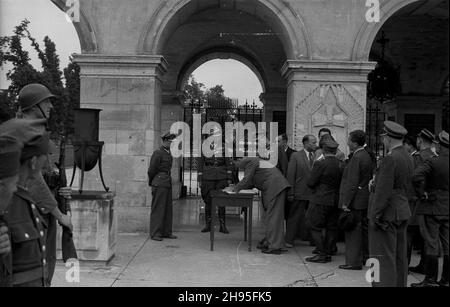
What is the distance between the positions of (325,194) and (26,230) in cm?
472

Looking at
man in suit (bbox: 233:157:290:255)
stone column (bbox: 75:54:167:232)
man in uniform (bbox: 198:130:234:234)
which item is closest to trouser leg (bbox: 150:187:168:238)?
stone column (bbox: 75:54:167:232)

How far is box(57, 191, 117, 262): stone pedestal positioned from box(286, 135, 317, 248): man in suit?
10.1 ft

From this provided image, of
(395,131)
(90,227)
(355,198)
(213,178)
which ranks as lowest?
(90,227)

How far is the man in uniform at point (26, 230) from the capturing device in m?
2.88

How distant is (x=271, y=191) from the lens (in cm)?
748

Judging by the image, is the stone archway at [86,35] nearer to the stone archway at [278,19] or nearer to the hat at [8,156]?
the stone archway at [278,19]

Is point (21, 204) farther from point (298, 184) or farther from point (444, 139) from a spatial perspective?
point (298, 184)

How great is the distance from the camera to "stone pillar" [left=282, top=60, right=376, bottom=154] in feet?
29.2

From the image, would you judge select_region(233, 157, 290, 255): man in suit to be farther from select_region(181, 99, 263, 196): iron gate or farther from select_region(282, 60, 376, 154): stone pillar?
select_region(181, 99, 263, 196): iron gate

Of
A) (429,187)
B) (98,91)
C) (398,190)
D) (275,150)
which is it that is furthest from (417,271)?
(98,91)

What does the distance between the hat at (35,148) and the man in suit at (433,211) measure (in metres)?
4.45

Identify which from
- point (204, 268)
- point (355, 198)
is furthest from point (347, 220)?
point (204, 268)
